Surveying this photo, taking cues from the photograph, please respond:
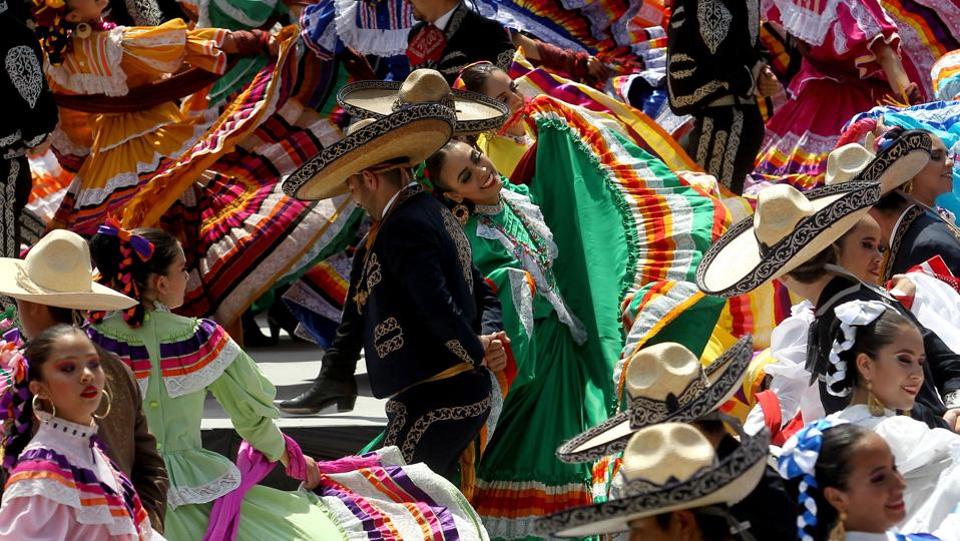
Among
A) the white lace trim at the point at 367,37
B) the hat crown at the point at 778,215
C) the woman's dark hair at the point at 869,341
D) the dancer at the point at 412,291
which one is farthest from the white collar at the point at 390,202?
the white lace trim at the point at 367,37

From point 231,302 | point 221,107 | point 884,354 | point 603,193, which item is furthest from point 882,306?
point 221,107

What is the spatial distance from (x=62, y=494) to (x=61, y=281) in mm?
797

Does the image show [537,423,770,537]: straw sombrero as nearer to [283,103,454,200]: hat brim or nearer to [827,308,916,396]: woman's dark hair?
[827,308,916,396]: woman's dark hair

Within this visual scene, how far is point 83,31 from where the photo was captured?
8234 millimetres

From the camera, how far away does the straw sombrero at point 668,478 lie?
3182 mm

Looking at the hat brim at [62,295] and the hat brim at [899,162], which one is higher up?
the hat brim at [62,295]

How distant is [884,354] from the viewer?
4.37 m

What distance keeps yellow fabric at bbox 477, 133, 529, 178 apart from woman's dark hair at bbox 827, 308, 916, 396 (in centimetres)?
268

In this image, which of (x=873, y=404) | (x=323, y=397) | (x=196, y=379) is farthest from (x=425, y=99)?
(x=873, y=404)

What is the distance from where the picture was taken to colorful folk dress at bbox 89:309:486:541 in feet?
16.1

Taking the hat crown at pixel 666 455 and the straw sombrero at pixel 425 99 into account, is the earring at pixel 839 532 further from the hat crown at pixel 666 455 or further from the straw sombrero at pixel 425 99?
the straw sombrero at pixel 425 99

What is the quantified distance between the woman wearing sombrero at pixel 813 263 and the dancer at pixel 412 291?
862mm

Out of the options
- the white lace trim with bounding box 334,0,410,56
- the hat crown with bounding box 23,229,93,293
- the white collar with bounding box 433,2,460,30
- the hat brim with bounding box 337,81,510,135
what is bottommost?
the white lace trim with bounding box 334,0,410,56

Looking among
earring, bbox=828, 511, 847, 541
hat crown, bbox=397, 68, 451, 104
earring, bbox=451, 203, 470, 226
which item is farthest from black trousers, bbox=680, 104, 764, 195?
earring, bbox=828, 511, 847, 541
